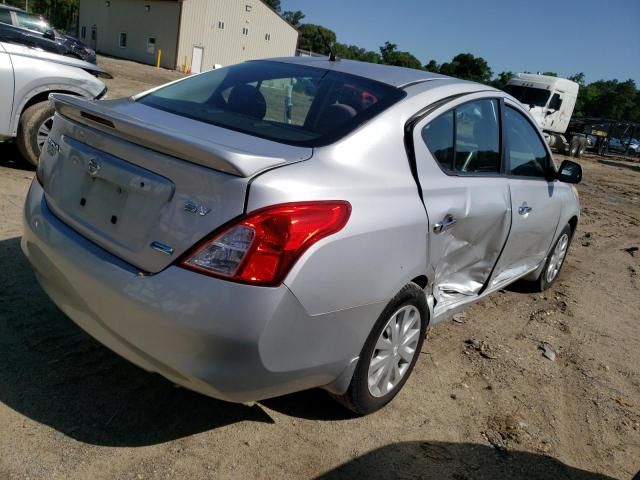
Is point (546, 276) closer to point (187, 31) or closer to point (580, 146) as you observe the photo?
point (580, 146)

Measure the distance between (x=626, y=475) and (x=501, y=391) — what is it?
0.77m

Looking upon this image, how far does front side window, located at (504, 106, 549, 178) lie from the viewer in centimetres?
372

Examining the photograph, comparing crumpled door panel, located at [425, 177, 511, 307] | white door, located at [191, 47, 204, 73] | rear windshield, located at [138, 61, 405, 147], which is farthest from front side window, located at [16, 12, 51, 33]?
white door, located at [191, 47, 204, 73]

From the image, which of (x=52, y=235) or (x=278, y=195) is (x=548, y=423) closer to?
(x=278, y=195)

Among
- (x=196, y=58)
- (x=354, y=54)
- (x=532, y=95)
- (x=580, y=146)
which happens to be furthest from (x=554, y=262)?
(x=354, y=54)

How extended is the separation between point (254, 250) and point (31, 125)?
4707mm

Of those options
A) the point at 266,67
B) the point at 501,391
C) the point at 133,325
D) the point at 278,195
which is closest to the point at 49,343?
the point at 133,325

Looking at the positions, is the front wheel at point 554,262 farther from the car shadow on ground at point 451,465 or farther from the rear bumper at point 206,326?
the rear bumper at point 206,326

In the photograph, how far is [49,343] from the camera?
9.71 ft

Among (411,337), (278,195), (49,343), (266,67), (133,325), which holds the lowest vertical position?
(49,343)

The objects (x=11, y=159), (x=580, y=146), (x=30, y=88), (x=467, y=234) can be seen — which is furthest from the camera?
(x=580, y=146)

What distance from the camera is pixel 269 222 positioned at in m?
2.02

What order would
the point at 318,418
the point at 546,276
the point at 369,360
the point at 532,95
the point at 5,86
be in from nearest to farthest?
the point at 369,360 < the point at 318,418 < the point at 546,276 < the point at 5,86 < the point at 532,95

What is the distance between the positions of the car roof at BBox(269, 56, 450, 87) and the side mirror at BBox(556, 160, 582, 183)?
1.45 meters
